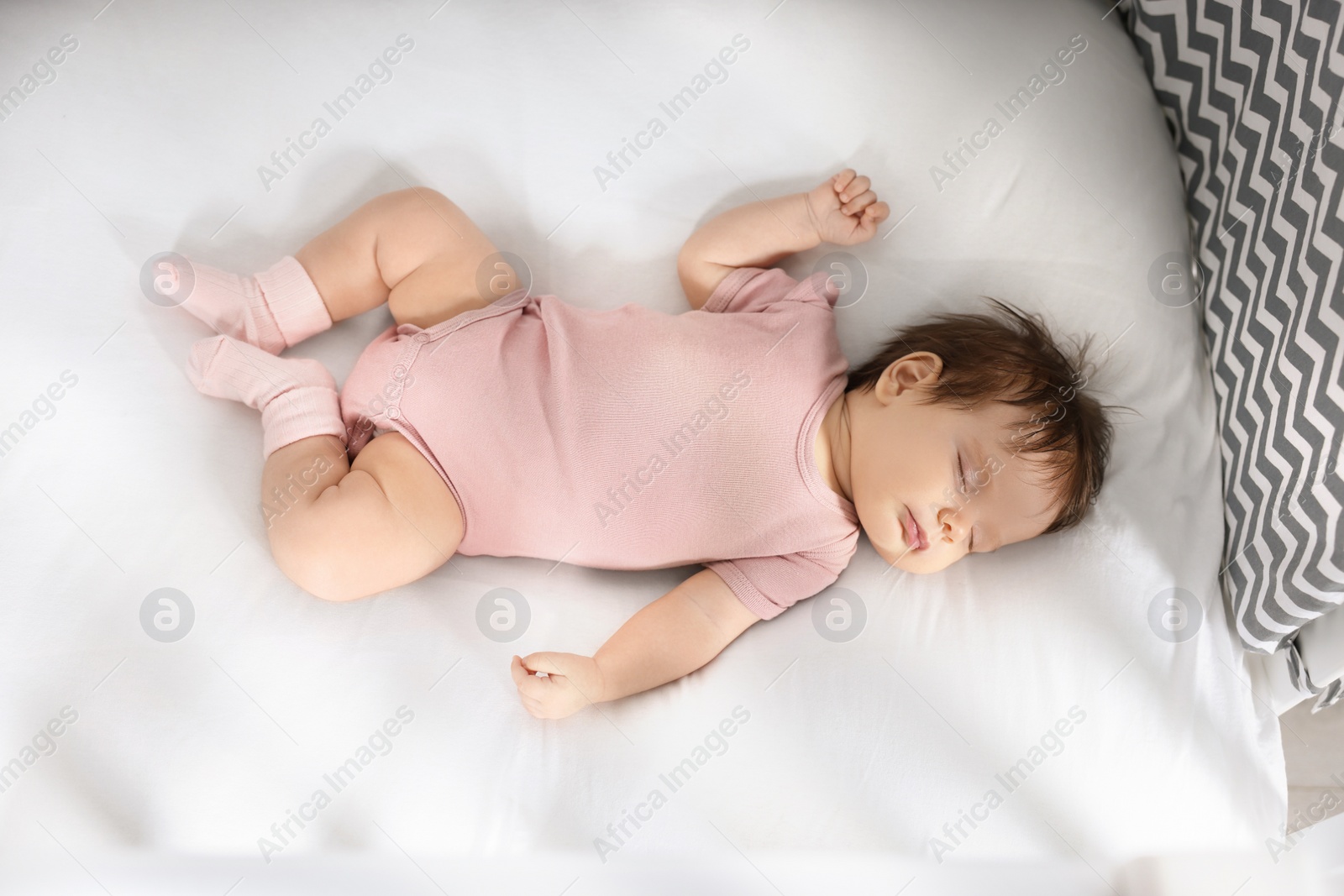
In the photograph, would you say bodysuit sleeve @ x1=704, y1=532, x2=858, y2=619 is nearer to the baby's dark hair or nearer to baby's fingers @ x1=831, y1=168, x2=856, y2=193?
the baby's dark hair

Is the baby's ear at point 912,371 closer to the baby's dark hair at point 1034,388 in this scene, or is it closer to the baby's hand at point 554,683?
the baby's dark hair at point 1034,388

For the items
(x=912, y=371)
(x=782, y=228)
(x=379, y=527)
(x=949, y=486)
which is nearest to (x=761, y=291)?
(x=782, y=228)

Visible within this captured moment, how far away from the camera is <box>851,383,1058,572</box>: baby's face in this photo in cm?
114

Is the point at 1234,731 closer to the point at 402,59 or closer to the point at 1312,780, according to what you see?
the point at 1312,780

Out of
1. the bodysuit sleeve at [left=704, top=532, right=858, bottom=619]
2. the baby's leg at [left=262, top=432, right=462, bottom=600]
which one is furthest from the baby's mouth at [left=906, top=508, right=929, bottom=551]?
the baby's leg at [left=262, top=432, right=462, bottom=600]

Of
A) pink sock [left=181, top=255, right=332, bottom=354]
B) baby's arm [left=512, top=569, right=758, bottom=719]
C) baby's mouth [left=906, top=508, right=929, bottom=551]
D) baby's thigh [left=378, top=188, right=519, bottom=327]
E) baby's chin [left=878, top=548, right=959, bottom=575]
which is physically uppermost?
pink sock [left=181, top=255, right=332, bottom=354]

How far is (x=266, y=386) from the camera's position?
3.86 ft

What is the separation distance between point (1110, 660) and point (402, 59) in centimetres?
134

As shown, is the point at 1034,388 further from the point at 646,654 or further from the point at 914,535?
the point at 646,654

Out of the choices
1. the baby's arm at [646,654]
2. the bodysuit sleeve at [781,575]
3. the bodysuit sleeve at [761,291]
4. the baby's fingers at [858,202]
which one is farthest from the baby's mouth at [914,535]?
the baby's fingers at [858,202]

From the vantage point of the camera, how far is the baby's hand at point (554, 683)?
1075 mm

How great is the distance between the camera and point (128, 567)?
3.58 ft

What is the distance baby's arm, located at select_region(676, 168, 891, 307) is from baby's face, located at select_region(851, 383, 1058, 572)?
30 centimetres

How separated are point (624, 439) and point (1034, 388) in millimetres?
531
